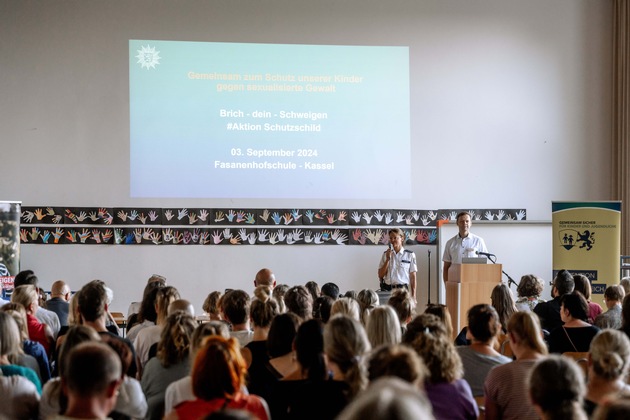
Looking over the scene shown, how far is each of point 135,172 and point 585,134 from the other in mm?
5868

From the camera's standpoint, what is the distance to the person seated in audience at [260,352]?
384cm

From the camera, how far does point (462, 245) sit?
8828mm

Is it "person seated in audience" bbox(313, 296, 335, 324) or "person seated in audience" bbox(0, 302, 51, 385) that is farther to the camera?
"person seated in audience" bbox(313, 296, 335, 324)

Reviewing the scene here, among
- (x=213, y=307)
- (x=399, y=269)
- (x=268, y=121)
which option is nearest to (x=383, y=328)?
(x=213, y=307)

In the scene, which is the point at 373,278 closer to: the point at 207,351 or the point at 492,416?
the point at 492,416

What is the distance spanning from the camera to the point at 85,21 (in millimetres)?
9539

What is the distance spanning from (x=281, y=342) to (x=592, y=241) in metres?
4.98

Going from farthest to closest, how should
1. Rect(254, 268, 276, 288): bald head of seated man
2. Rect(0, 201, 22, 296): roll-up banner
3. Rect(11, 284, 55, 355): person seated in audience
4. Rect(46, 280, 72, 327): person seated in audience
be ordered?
Rect(0, 201, 22, 296): roll-up banner
Rect(254, 268, 276, 288): bald head of seated man
Rect(46, 280, 72, 327): person seated in audience
Rect(11, 284, 55, 355): person seated in audience

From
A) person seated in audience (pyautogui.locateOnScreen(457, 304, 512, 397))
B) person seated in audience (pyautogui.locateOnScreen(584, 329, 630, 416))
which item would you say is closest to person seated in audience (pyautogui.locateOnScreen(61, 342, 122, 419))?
person seated in audience (pyautogui.locateOnScreen(584, 329, 630, 416))

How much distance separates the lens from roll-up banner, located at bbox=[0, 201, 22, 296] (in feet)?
27.6

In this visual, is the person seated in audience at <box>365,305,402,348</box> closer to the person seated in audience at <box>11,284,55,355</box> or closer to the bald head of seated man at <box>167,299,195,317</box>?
the bald head of seated man at <box>167,299,195,317</box>

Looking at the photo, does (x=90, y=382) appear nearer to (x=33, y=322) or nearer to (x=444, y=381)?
(x=444, y=381)

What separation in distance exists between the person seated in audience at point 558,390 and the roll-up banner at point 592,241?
5601 millimetres

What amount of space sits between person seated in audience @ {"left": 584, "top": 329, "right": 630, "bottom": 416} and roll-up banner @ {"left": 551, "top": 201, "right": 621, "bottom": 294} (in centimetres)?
490
